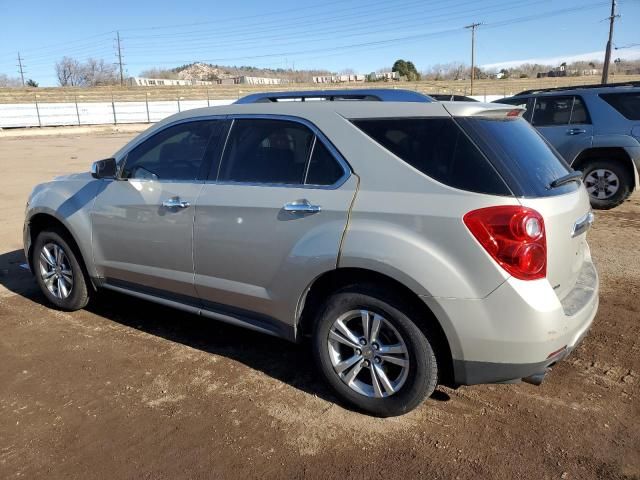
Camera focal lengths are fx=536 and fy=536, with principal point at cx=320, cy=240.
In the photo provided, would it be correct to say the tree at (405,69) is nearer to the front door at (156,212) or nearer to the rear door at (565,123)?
the rear door at (565,123)

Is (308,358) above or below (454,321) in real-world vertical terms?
below

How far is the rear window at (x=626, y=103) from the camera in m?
7.83

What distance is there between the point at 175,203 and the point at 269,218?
835mm

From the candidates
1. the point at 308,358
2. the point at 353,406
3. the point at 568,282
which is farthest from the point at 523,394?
the point at 308,358

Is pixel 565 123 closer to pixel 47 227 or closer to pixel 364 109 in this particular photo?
pixel 364 109

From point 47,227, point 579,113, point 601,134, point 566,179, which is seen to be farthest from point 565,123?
point 47,227

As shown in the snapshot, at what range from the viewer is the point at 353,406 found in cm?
318

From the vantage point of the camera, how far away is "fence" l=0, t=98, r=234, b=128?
38.3m

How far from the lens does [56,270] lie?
4816mm

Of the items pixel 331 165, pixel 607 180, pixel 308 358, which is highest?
pixel 331 165

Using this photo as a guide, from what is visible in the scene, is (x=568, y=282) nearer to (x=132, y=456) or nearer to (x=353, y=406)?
(x=353, y=406)

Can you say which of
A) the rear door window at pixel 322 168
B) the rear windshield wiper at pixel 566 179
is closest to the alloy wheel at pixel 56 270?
the rear door window at pixel 322 168

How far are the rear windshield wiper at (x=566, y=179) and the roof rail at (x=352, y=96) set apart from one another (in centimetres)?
83

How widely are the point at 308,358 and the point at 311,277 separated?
100cm
